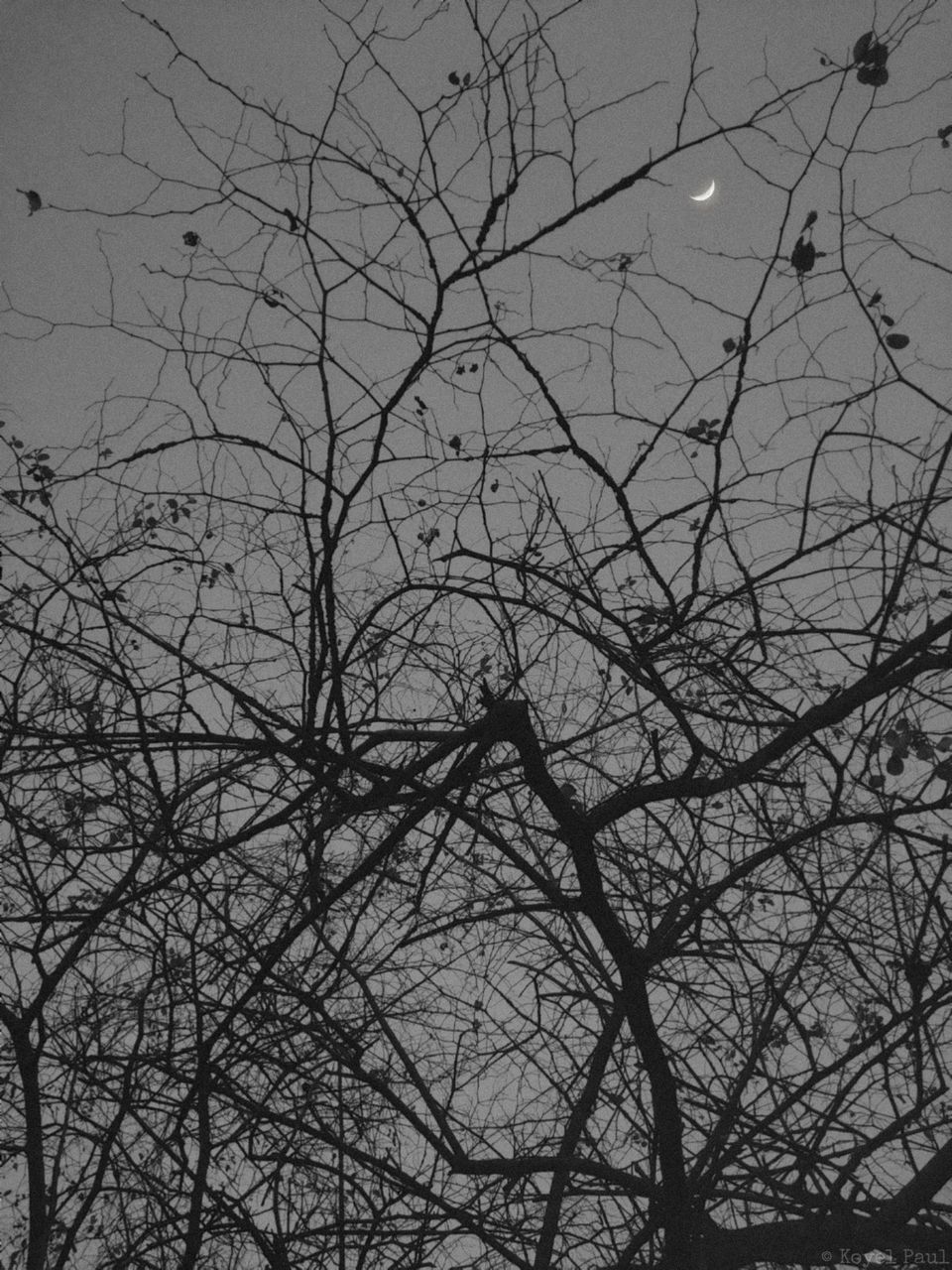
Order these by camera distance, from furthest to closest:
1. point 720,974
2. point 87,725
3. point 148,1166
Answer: point 148,1166
point 720,974
point 87,725

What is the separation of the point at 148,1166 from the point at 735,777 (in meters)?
2.71

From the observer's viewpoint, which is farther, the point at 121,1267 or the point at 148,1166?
the point at 148,1166

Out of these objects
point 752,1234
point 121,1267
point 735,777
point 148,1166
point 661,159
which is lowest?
point 752,1234

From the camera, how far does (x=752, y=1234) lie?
89.4 inches

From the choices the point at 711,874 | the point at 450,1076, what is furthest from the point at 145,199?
the point at 450,1076

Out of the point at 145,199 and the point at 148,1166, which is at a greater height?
the point at 145,199

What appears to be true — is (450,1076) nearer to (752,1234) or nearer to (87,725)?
(752,1234)

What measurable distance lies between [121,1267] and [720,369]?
286 centimetres

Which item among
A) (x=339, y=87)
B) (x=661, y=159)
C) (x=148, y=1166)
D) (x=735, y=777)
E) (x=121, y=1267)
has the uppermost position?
(x=339, y=87)

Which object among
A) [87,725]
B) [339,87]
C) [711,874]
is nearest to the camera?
[339,87]

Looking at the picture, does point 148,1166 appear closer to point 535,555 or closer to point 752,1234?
point 752,1234

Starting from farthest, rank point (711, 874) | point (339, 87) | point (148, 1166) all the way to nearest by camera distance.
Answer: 1. point (148, 1166)
2. point (711, 874)
3. point (339, 87)

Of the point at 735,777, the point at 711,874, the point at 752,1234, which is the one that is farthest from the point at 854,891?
the point at 735,777

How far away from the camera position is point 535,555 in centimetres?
277
